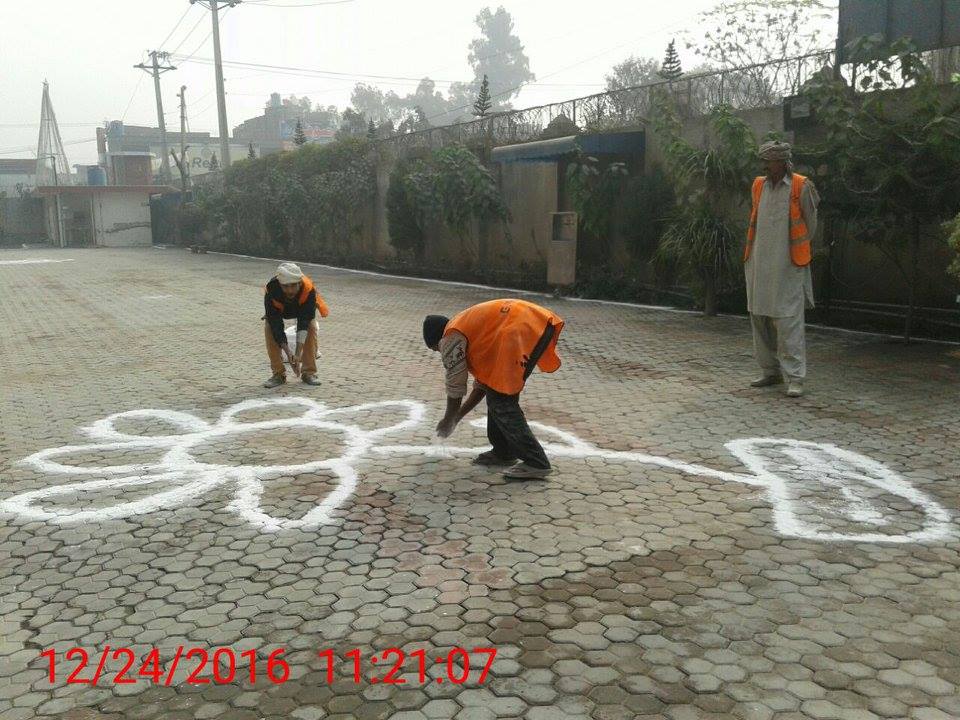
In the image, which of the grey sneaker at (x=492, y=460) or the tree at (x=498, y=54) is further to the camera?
the tree at (x=498, y=54)

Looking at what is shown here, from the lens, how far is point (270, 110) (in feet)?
250

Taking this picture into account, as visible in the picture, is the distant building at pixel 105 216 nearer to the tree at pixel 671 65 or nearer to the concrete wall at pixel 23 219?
the concrete wall at pixel 23 219

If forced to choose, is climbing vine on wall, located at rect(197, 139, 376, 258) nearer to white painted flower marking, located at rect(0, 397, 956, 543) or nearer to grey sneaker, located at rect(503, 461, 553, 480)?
white painted flower marking, located at rect(0, 397, 956, 543)

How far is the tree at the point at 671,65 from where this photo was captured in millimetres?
15883

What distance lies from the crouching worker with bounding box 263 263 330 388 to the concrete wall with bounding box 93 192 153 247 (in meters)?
39.5

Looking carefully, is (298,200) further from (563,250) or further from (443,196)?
(563,250)

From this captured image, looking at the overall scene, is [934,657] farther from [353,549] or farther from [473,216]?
[473,216]

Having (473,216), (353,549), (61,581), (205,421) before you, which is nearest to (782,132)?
(473,216)

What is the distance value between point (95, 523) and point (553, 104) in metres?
12.8

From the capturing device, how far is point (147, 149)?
71938 millimetres

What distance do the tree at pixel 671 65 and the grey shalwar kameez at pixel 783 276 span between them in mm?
9536

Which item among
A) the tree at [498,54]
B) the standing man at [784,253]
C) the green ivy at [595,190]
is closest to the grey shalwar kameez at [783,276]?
the standing man at [784,253]
